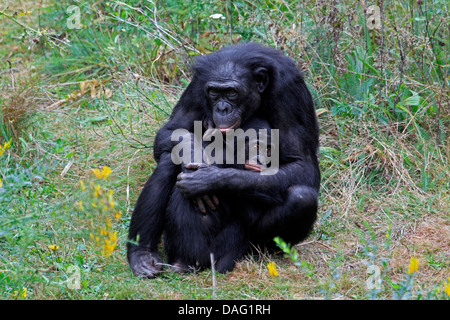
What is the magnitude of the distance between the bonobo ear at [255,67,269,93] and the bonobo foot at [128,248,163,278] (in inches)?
56.1

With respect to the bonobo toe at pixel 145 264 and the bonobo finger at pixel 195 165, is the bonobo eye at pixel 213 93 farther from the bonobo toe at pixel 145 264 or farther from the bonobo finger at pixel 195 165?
the bonobo toe at pixel 145 264

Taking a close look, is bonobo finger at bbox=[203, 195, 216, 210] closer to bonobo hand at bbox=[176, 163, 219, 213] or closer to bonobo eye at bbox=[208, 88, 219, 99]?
bonobo hand at bbox=[176, 163, 219, 213]

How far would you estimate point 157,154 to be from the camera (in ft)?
17.0

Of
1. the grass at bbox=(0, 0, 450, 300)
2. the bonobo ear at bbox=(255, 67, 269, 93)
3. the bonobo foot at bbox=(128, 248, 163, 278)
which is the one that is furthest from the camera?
the bonobo ear at bbox=(255, 67, 269, 93)

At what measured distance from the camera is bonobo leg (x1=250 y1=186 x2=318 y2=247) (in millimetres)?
4766

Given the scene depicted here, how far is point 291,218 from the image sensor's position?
480 centimetres

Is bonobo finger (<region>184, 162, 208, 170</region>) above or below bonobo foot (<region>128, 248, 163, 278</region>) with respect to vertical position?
above

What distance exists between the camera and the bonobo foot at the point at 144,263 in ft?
15.6

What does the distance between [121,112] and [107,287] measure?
2968 mm

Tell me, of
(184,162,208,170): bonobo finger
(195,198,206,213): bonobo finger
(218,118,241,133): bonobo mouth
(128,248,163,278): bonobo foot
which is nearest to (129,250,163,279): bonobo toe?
(128,248,163,278): bonobo foot

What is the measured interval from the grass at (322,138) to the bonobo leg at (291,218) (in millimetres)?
193

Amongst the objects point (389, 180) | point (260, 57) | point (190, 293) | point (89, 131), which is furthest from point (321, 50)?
point (190, 293)

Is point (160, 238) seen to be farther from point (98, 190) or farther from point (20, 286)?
point (98, 190)

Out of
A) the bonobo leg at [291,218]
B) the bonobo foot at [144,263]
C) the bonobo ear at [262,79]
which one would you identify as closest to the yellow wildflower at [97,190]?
the bonobo foot at [144,263]
